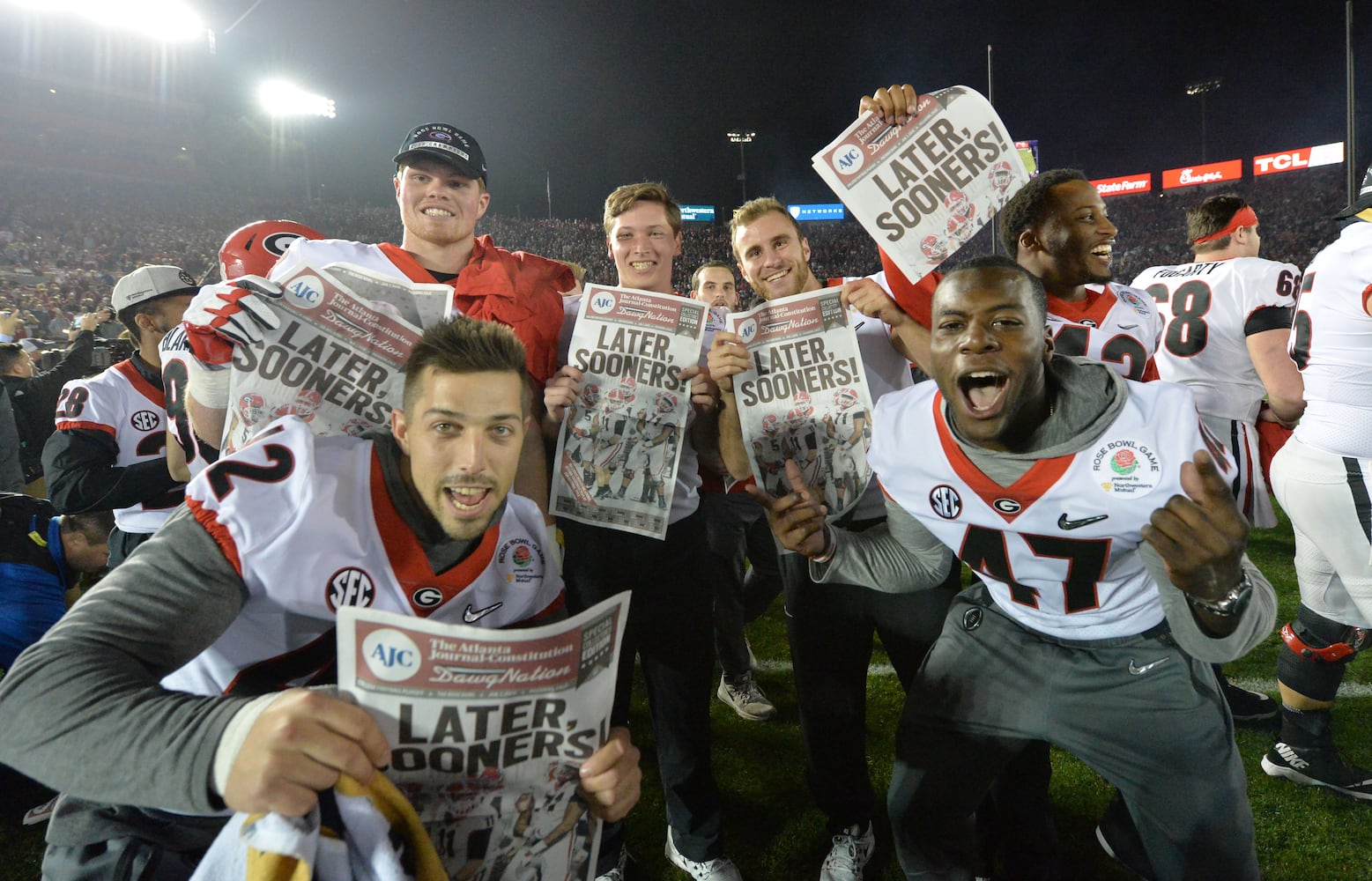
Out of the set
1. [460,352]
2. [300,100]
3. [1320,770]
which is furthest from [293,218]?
[1320,770]

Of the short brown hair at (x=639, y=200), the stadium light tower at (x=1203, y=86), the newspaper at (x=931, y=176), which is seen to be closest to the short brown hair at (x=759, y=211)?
the short brown hair at (x=639, y=200)

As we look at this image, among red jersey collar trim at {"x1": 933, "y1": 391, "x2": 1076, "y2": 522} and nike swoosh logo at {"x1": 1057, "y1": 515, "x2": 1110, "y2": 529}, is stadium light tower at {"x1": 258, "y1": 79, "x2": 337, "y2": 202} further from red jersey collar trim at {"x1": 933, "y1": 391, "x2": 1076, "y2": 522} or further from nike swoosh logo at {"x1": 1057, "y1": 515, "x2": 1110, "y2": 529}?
nike swoosh logo at {"x1": 1057, "y1": 515, "x2": 1110, "y2": 529}

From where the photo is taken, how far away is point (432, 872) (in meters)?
1.16

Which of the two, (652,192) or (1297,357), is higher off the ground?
(652,192)

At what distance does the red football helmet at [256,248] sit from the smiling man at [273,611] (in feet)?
4.17

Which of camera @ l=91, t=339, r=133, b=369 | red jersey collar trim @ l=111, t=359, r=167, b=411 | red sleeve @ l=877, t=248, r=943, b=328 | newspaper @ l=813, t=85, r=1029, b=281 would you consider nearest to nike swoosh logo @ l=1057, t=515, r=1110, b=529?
red sleeve @ l=877, t=248, r=943, b=328

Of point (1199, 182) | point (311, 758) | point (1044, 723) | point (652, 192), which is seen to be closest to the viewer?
point (311, 758)

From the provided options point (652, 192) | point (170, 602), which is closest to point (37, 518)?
point (170, 602)

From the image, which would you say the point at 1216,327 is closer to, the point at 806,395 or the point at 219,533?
the point at 806,395

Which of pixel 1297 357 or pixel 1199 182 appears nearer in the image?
pixel 1297 357

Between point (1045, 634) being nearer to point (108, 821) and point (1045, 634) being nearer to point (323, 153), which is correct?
point (108, 821)

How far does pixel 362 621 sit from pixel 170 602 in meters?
0.47

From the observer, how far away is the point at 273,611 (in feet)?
5.15

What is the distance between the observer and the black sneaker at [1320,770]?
118 inches
